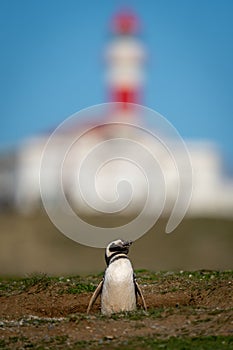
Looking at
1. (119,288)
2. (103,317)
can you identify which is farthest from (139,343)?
(119,288)

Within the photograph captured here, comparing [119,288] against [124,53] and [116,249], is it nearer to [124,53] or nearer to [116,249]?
[116,249]

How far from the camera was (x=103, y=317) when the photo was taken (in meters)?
16.7

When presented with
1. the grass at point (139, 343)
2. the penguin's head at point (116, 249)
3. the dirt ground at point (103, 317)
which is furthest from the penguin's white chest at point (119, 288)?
the grass at point (139, 343)

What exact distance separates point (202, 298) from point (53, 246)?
45449 millimetres

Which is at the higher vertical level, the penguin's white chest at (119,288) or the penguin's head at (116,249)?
the penguin's head at (116,249)

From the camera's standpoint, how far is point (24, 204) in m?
125

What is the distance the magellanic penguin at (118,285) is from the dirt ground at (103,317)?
1.34 ft

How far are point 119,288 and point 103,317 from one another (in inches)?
50.7

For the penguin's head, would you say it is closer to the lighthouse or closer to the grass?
the grass

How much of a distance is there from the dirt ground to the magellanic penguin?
1.34 ft

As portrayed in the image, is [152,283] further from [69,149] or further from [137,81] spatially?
[69,149]

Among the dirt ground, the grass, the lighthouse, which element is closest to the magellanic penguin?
the dirt ground

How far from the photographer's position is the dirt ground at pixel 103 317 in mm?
15117

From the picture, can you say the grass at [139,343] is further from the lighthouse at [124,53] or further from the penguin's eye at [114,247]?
the lighthouse at [124,53]
